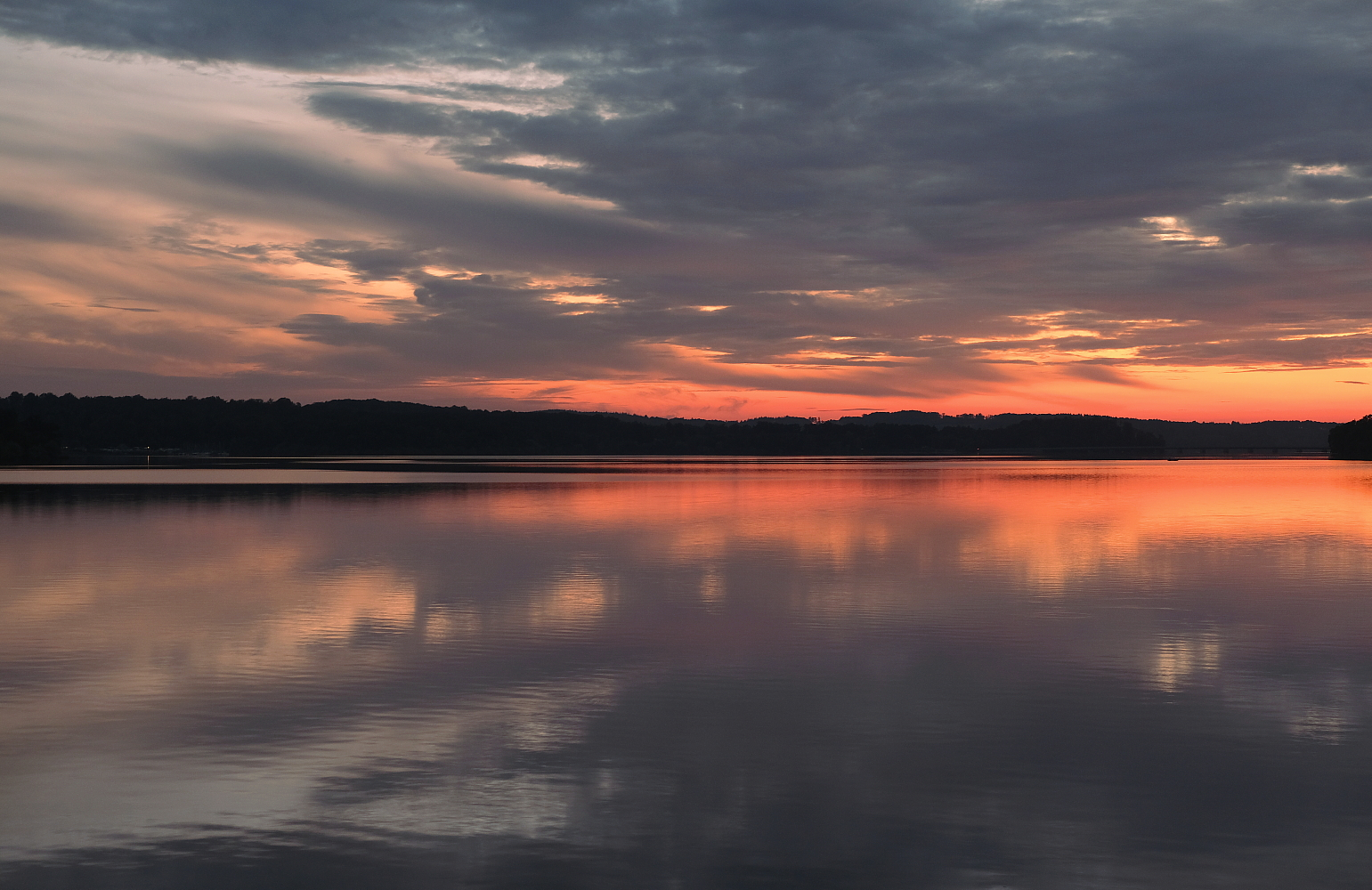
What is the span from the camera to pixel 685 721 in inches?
565

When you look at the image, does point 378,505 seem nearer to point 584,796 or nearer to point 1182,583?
point 1182,583

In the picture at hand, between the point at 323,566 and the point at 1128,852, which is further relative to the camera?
the point at 323,566

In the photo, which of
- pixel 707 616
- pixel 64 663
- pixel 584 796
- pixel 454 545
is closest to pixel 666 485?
pixel 454 545

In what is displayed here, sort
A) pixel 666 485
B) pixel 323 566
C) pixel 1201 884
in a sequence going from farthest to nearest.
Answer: pixel 666 485 → pixel 323 566 → pixel 1201 884

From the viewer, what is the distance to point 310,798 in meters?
11.2

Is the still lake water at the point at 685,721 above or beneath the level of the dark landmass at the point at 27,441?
beneath

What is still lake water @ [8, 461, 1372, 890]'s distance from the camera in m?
9.83

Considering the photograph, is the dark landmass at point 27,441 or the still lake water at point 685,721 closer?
the still lake water at point 685,721

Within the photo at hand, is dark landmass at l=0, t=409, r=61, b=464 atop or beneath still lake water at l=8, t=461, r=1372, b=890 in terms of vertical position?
atop

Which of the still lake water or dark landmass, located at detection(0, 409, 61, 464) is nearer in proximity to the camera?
the still lake water

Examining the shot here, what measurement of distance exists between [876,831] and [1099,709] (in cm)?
591

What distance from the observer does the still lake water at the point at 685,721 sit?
9828mm

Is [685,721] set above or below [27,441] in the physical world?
below

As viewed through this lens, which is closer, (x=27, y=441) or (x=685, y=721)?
(x=685, y=721)
